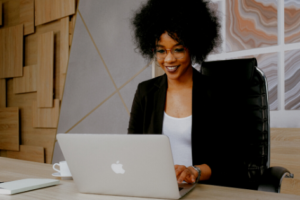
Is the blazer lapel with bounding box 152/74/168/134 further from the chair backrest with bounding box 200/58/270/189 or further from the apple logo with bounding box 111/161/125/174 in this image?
the apple logo with bounding box 111/161/125/174

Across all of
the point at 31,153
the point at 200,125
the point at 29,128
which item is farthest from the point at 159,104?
the point at 29,128

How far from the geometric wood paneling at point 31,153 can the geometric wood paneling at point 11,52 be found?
1.01 metres

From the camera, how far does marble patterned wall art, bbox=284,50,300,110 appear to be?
2.13m

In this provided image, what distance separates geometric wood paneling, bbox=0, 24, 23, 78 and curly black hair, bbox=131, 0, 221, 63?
293 cm

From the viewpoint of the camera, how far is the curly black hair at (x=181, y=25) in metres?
1.56

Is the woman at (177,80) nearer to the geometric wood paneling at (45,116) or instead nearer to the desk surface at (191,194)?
the desk surface at (191,194)

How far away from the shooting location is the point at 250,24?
2365 millimetres

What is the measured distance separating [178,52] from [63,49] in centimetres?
242

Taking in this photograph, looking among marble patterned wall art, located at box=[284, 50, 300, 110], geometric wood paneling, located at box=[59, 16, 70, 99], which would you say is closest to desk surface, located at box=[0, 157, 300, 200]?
marble patterned wall art, located at box=[284, 50, 300, 110]

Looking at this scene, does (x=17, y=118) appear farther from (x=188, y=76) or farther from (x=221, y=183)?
(x=221, y=183)

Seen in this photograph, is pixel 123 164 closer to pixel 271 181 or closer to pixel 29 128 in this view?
pixel 271 181

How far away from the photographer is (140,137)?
2.67 feet

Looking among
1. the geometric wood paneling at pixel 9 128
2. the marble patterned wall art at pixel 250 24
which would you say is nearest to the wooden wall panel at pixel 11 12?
the geometric wood paneling at pixel 9 128

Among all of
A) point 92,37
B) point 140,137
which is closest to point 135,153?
point 140,137
